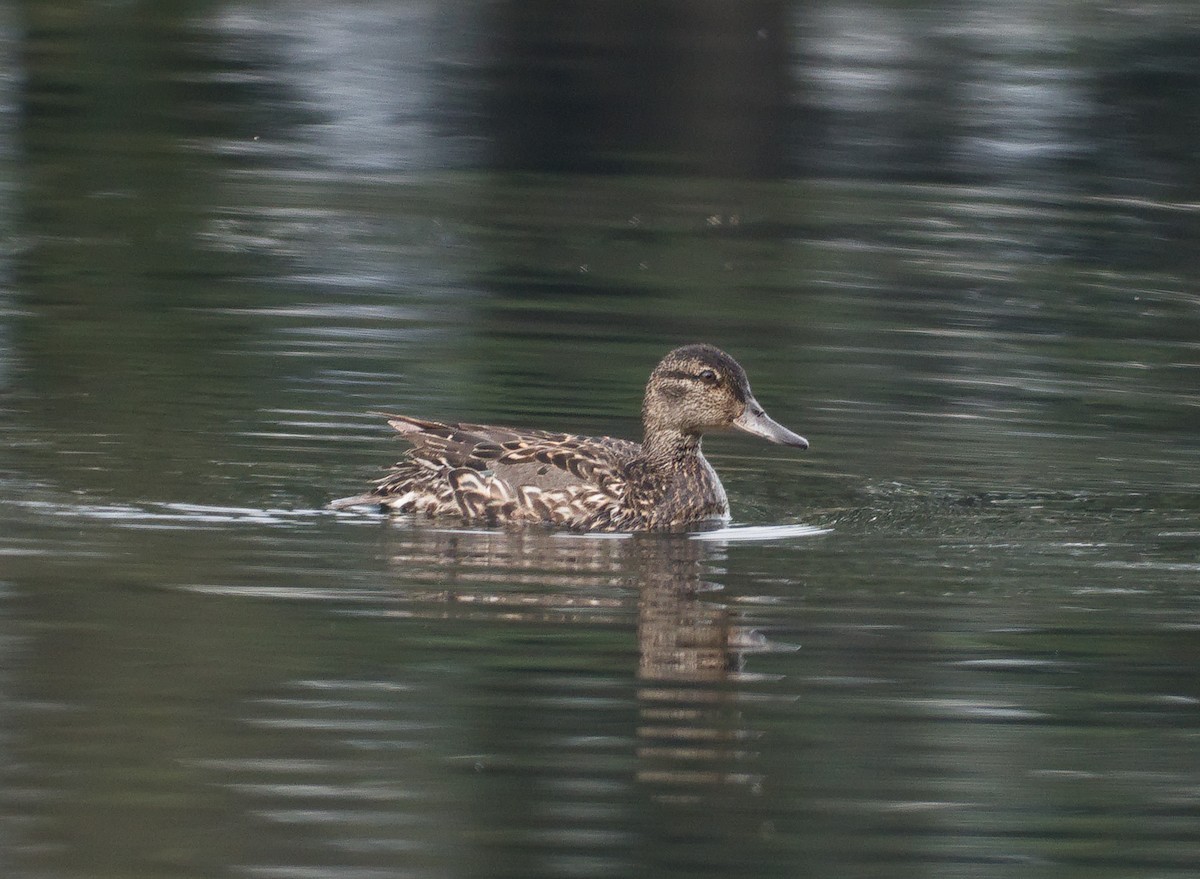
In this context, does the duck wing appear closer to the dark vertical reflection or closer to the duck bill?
the duck bill

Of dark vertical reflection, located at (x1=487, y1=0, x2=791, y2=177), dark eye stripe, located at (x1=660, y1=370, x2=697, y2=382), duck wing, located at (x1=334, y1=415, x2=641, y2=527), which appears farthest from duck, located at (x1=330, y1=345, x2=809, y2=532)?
dark vertical reflection, located at (x1=487, y1=0, x2=791, y2=177)

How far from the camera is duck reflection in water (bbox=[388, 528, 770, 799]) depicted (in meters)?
7.16

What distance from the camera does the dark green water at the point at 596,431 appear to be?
6.73m

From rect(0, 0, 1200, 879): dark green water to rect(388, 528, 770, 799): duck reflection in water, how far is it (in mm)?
29

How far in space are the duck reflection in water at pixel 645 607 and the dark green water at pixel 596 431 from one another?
0.03 metres

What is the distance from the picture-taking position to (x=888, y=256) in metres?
17.0

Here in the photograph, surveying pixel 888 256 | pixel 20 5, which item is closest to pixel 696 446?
pixel 888 256

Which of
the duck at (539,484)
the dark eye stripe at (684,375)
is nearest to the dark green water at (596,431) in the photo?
the duck at (539,484)

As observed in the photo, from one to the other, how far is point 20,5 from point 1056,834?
22652 mm

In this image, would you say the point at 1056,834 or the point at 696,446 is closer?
the point at 1056,834

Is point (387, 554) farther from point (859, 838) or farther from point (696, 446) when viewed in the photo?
point (859, 838)

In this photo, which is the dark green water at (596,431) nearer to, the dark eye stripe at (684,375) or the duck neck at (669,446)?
the duck neck at (669,446)

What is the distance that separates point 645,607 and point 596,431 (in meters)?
3.23

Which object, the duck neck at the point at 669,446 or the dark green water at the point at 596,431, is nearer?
the dark green water at the point at 596,431
